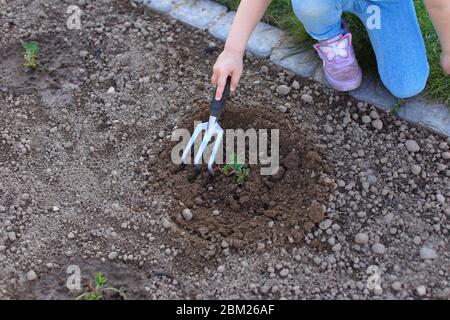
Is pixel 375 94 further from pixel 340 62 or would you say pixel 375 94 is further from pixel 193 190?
pixel 193 190

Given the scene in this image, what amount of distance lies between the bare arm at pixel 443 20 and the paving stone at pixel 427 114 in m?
0.22

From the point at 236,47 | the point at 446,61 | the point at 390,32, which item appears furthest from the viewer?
the point at 390,32

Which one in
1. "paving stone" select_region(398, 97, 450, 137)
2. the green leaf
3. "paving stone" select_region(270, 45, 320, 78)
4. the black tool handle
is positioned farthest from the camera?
"paving stone" select_region(270, 45, 320, 78)

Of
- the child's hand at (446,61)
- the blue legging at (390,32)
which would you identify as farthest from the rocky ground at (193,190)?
the child's hand at (446,61)

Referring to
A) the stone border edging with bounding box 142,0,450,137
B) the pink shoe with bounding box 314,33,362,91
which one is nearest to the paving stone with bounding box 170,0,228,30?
the stone border edging with bounding box 142,0,450,137

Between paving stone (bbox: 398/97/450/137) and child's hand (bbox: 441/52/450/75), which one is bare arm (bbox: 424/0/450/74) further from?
paving stone (bbox: 398/97/450/137)

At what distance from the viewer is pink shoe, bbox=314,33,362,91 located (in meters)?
2.43

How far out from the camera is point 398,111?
2467 millimetres

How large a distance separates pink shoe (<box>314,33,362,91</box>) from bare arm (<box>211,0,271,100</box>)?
0.41 meters

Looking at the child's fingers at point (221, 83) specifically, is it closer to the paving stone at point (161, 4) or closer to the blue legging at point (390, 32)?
the blue legging at point (390, 32)

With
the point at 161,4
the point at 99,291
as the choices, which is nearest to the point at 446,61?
the point at 161,4

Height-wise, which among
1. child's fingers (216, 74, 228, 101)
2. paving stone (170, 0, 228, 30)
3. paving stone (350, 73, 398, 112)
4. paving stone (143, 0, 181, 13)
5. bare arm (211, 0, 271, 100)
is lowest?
paving stone (143, 0, 181, 13)

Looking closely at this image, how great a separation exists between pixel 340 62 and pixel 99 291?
48.2 inches

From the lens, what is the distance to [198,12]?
2865 millimetres
